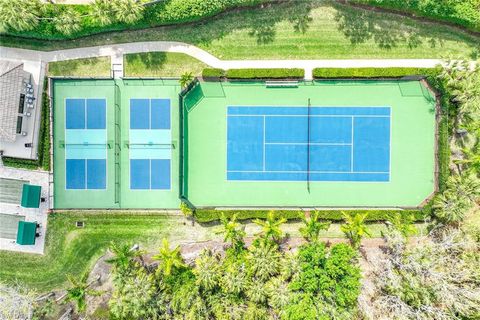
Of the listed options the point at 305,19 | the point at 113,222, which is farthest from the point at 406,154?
the point at 113,222

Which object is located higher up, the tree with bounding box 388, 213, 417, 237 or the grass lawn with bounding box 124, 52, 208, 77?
the grass lawn with bounding box 124, 52, 208, 77

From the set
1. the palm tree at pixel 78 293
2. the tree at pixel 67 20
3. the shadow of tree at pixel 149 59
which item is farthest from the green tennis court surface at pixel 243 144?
the palm tree at pixel 78 293

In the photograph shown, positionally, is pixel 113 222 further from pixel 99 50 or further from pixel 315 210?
pixel 315 210

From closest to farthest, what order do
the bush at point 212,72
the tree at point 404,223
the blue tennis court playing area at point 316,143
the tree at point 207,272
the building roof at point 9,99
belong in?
the tree at point 207,272, the tree at point 404,223, the building roof at point 9,99, the bush at point 212,72, the blue tennis court playing area at point 316,143

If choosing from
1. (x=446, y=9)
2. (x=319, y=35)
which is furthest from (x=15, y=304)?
(x=446, y=9)

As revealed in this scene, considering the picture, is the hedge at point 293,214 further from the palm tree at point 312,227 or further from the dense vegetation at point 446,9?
the dense vegetation at point 446,9

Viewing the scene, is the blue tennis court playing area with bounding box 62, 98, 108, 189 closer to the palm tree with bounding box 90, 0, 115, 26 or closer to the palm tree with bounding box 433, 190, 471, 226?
the palm tree with bounding box 90, 0, 115, 26

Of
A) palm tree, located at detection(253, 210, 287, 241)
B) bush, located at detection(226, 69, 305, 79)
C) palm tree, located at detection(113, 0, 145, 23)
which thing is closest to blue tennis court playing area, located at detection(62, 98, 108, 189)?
palm tree, located at detection(113, 0, 145, 23)
